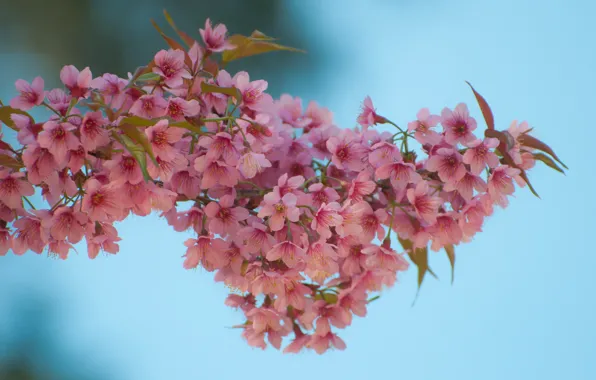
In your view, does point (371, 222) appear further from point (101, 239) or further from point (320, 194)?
point (101, 239)

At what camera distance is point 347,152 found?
31.0 inches

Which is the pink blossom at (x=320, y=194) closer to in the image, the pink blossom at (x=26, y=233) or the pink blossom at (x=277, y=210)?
the pink blossom at (x=277, y=210)

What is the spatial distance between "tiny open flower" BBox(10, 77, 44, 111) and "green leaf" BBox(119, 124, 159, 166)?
0.36 ft

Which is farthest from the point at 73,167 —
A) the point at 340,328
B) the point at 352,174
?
the point at 340,328

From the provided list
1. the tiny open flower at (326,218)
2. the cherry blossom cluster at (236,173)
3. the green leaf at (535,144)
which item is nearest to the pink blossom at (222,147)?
the cherry blossom cluster at (236,173)

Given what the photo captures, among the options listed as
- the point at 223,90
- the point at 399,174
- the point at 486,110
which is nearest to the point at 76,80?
the point at 223,90

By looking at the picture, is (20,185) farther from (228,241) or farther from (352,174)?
(352,174)

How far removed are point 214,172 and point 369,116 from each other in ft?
0.74

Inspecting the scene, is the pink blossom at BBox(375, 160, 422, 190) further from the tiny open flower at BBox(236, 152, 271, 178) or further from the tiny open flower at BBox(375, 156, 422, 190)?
the tiny open flower at BBox(236, 152, 271, 178)

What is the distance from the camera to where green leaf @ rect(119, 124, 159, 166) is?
64 centimetres

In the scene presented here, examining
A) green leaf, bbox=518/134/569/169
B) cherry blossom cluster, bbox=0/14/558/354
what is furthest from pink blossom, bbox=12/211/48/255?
green leaf, bbox=518/134/569/169

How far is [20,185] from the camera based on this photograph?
70cm

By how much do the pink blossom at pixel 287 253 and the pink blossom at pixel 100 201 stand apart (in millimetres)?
174

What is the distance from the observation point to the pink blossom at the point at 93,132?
0.65m
